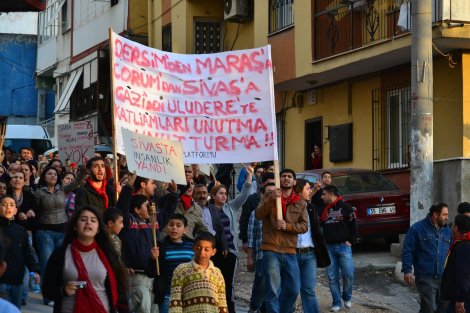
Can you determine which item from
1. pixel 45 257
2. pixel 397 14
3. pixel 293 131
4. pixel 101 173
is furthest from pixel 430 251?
pixel 293 131

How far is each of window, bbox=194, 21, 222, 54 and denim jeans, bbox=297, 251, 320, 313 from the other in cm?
1904

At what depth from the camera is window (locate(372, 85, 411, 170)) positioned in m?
22.5

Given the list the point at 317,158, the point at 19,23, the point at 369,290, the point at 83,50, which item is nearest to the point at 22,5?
the point at 369,290

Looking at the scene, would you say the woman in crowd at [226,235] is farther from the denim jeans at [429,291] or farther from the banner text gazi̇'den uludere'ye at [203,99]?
the denim jeans at [429,291]

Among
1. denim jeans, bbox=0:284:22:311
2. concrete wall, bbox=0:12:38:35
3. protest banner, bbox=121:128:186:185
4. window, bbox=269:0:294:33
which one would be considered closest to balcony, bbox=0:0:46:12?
protest banner, bbox=121:128:186:185

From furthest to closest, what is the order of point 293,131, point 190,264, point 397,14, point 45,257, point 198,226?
point 293,131 → point 397,14 → point 45,257 → point 198,226 → point 190,264

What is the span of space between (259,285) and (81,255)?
16.6 feet

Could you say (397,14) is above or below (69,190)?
above

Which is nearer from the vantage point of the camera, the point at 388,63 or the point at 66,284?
the point at 66,284

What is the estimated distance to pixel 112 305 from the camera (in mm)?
8664

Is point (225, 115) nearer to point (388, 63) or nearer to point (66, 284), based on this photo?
point (66, 284)

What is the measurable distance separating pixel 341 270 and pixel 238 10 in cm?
1447

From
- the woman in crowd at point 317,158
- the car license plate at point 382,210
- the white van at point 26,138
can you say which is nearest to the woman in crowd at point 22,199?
the car license plate at point 382,210

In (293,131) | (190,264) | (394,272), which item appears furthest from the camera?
(293,131)
